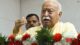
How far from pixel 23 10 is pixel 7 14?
13.0 inches

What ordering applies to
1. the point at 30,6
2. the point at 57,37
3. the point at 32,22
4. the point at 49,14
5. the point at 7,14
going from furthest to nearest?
the point at 30,6 → the point at 7,14 → the point at 32,22 → the point at 49,14 → the point at 57,37

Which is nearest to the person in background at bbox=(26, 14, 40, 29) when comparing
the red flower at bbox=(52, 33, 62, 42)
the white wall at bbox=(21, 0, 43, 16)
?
the red flower at bbox=(52, 33, 62, 42)

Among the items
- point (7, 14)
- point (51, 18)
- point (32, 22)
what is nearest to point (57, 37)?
point (51, 18)

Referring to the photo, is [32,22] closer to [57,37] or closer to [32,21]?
[32,21]

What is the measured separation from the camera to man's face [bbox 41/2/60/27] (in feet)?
4.18

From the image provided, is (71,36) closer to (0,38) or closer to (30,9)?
(0,38)

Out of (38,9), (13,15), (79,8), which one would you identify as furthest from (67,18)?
(13,15)

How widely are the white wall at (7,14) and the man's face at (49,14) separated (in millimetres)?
1884

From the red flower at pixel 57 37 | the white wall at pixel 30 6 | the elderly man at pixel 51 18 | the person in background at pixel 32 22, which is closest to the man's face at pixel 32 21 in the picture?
the person in background at pixel 32 22

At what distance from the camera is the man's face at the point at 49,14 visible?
127 centimetres

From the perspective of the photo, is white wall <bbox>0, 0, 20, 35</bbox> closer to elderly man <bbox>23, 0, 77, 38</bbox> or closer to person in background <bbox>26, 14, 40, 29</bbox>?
person in background <bbox>26, 14, 40, 29</bbox>

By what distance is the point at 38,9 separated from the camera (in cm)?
346

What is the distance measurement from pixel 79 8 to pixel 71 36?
2154 mm

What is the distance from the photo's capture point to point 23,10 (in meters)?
3.59
